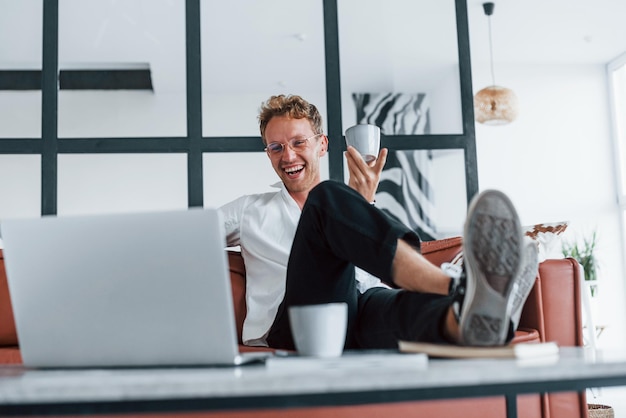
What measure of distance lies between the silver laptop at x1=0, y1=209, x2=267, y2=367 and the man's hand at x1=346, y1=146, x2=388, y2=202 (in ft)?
3.41

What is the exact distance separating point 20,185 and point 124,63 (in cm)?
64

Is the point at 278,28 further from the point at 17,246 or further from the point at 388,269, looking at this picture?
the point at 17,246

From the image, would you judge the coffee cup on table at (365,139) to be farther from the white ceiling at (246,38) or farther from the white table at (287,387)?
the white table at (287,387)

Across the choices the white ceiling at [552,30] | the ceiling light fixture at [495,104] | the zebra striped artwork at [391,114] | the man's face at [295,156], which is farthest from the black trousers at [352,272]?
the white ceiling at [552,30]

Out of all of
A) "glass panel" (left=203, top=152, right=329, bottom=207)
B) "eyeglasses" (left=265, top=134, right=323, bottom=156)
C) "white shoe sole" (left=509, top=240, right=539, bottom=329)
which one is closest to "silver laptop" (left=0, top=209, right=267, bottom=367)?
"white shoe sole" (left=509, top=240, right=539, bottom=329)

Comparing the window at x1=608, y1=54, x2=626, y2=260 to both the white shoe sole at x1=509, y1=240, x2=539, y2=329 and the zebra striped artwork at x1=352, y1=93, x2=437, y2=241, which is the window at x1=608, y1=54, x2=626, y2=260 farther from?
the white shoe sole at x1=509, y1=240, x2=539, y2=329

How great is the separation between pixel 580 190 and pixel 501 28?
186 centimetres

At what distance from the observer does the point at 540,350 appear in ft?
3.39

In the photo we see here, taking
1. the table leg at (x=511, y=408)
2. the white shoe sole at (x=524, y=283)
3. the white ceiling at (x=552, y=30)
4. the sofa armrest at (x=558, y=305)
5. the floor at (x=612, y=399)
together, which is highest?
the white ceiling at (x=552, y=30)

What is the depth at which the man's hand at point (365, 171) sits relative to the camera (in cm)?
199

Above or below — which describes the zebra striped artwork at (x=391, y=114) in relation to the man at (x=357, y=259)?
above

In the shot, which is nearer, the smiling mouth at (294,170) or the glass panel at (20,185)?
the smiling mouth at (294,170)

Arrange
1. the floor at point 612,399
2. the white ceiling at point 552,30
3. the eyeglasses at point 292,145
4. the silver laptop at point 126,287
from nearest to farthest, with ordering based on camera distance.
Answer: the silver laptop at point 126,287 < the eyeglasses at point 292,145 < the floor at point 612,399 < the white ceiling at point 552,30

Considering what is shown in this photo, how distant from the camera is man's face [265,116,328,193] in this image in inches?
88.8
